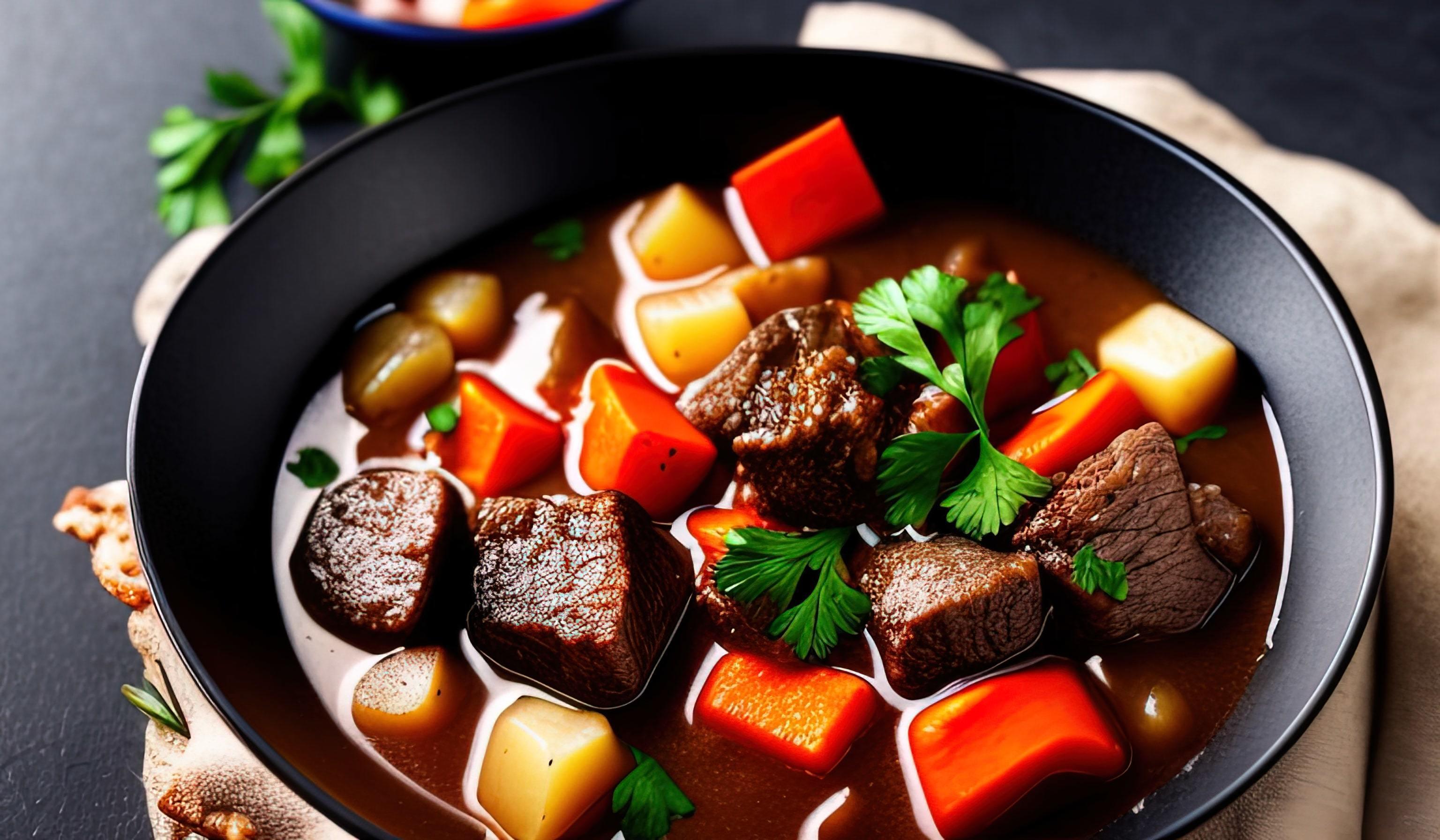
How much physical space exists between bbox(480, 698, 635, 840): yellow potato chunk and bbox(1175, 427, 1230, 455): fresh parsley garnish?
1.47m

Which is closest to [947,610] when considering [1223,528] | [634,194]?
[1223,528]

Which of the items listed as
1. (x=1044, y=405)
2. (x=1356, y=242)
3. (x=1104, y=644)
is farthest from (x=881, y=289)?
(x=1356, y=242)

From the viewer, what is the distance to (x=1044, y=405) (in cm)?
275

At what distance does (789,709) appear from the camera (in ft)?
7.66

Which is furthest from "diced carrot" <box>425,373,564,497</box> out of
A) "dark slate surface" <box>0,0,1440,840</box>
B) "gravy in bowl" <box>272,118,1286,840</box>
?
"dark slate surface" <box>0,0,1440,840</box>

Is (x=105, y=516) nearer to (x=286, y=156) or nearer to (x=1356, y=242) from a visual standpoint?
(x=286, y=156)

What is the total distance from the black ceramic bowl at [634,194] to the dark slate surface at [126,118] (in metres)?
0.33

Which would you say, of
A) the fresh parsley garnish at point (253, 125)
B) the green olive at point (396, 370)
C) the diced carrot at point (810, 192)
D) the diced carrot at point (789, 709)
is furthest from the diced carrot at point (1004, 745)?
the fresh parsley garnish at point (253, 125)

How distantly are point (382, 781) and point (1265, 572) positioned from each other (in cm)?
198

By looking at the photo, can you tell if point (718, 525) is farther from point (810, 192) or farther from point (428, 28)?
point (428, 28)

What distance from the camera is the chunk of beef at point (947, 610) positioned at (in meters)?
2.25

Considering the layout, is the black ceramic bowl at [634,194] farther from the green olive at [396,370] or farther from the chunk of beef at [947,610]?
the chunk of beef at [947,610]

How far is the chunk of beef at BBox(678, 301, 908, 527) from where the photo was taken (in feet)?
8.07

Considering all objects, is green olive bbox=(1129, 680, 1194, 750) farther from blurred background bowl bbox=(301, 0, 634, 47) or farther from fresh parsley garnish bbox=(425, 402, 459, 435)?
→ blurred background bowl bbox=(301, 0, 634, 47)
